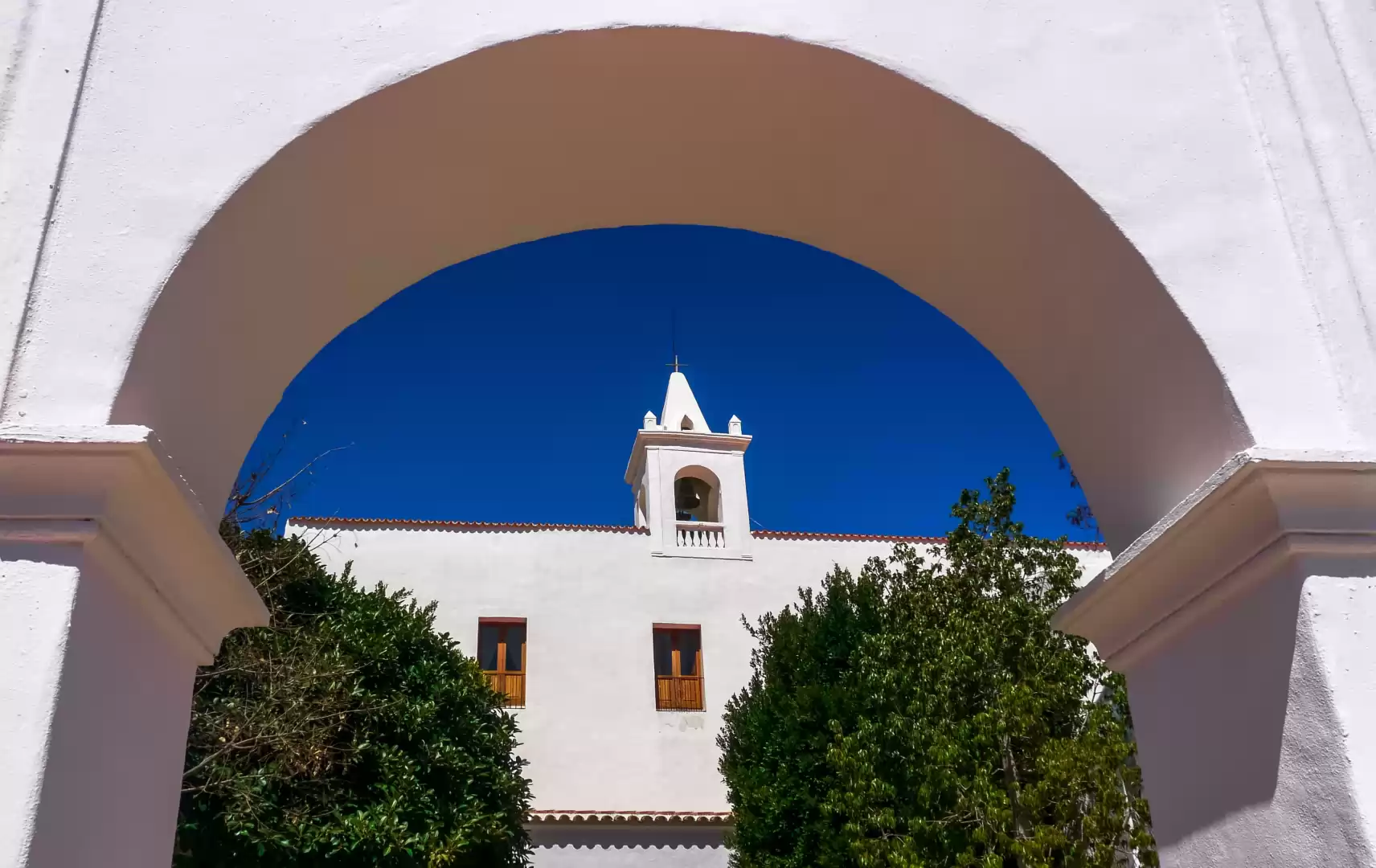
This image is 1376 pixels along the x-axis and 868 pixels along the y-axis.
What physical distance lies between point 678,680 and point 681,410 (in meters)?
5.68

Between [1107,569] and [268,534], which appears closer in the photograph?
[1107,569]

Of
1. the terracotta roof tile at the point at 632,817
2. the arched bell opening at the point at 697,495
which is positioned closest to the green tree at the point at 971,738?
the terracotta roof tile at the point at 632,817

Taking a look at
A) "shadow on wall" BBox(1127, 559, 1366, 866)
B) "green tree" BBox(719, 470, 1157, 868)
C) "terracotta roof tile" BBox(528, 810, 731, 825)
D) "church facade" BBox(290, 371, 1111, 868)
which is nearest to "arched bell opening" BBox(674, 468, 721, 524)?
"church facade" BBox(290, 371, 1111, 868)

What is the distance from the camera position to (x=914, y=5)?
3.14 metres

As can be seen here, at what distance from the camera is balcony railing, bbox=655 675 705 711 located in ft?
61.8

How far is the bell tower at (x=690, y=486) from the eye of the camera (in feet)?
66.4

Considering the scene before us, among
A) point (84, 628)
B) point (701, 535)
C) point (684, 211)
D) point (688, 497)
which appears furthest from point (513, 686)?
point (84, 628)

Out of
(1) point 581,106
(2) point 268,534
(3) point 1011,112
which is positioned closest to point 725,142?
(1) point 581,106

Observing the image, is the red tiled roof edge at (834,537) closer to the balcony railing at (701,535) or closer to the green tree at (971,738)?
the balcony railing at (701,535)

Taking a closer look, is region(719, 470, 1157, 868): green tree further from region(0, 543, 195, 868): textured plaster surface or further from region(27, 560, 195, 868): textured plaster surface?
region(0, 543, 195, 868): textured plaster surface

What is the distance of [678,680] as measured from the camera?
62.6 feet

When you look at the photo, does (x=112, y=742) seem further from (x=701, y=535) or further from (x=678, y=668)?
(x=701, y=535)

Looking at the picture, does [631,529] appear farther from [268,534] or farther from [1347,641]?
[1347,641]

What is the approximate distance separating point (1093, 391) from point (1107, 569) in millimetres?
551
